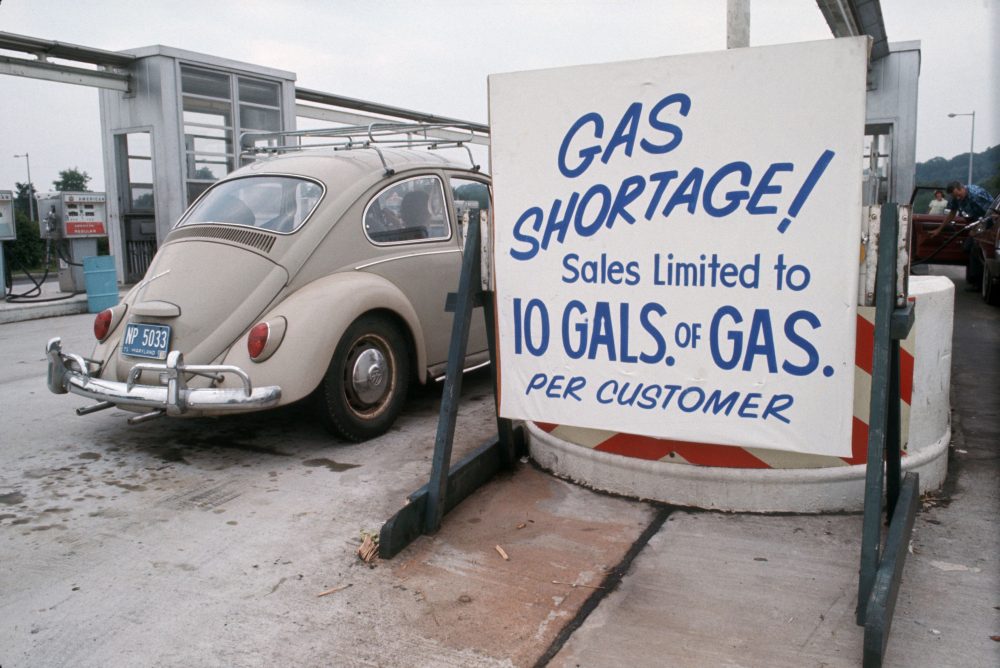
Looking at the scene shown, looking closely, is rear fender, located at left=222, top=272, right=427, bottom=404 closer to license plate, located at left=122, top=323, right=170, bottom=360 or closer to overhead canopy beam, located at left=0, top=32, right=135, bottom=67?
license plate, located at left=122, top=323, right=170, bottom=360

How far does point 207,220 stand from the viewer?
5406mm

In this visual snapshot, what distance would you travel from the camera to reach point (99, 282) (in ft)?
36.8

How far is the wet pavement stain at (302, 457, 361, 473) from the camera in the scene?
448cm

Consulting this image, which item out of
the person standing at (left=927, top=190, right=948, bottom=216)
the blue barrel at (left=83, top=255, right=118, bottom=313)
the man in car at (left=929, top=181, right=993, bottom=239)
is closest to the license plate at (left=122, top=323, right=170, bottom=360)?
the blue barrel at (left=83, top=255, right=118, bottom=313)

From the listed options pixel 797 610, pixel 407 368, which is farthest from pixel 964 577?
pixel 407 368

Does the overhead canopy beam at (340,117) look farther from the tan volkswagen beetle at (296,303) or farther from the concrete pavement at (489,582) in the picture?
the concrete pavement at (489,582)

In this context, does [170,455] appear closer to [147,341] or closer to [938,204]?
[147,341]

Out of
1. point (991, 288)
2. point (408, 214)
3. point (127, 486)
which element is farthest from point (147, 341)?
point (991, 288)

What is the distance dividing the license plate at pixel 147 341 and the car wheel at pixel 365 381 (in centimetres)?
93

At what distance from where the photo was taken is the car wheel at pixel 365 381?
4.76 metres

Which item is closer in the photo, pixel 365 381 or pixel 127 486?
pixel 127 486

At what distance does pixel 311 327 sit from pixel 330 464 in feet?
2.60

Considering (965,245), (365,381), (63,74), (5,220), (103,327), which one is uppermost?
(63,74)

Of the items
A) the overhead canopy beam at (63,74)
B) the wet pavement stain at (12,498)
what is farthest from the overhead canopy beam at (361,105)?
the wet pavement stain at (12,498)
